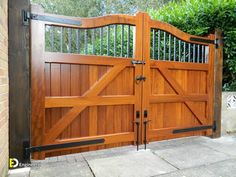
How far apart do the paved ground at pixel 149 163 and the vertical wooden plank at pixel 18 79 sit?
38 centimetres

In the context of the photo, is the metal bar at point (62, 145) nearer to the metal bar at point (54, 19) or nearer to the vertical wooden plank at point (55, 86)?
the vertical wooden plank at point (55, 86)

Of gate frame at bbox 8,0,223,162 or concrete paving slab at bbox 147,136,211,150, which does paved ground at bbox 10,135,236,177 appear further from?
gate frame at bbox 8,0,223,162

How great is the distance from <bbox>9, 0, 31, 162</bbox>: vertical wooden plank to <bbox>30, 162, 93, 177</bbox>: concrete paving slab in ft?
0.89

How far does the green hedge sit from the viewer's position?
3.66m

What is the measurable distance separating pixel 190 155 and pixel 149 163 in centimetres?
65

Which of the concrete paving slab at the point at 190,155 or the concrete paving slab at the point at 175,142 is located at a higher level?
the concrete paving slab at the point at 175,142

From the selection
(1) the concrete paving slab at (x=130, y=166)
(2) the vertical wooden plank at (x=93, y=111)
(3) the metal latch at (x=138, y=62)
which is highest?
(3) the metal latch at (x=138, y=62)

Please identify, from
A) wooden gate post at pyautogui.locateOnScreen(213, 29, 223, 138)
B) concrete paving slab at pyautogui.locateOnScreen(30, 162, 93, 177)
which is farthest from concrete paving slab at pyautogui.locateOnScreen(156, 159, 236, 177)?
wooden gate post at pyautogui.locateOnScreen(213, 29, 223, 138)

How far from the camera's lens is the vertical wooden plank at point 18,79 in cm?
236

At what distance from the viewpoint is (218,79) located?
3703 mm

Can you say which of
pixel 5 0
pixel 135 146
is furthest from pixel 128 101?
pixel 5 0

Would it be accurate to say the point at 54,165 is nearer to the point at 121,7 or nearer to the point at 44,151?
the point at 44,151

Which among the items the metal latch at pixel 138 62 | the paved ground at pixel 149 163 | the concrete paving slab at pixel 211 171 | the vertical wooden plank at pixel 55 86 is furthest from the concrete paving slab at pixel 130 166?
the metal latch at pixel 138 62

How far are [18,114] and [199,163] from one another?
2.22 metres
